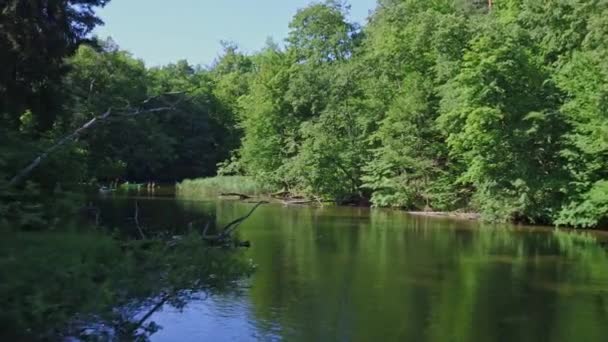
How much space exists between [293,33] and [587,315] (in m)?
39.9

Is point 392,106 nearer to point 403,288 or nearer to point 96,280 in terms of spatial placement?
point 403,288

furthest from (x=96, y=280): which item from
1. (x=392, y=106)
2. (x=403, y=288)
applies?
(x=392, y=106)

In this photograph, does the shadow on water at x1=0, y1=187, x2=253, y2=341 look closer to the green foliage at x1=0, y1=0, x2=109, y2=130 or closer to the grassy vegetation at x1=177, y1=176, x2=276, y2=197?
the green foliage at x1=0, y1=0, x2=109, y2=130

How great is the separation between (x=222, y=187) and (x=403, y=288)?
113ft

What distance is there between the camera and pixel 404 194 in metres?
36.2

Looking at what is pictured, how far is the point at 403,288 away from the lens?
14.8 m

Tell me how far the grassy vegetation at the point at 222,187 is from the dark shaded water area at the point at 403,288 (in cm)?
1963

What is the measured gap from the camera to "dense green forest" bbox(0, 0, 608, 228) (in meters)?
16.0

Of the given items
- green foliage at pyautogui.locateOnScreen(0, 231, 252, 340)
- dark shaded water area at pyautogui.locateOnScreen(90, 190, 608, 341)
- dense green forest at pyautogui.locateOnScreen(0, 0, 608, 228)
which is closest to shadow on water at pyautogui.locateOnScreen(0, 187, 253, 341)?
green foliage at pyautogui.locateOnScreen(0, 231, 252, 340)

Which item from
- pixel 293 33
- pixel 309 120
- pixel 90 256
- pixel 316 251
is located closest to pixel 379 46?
pixel 309 120

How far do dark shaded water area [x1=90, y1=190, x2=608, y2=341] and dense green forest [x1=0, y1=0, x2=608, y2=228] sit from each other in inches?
142

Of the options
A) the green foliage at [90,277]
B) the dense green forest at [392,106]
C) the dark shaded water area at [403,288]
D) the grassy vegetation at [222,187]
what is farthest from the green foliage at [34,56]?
the grassy vegetation at [222,187]

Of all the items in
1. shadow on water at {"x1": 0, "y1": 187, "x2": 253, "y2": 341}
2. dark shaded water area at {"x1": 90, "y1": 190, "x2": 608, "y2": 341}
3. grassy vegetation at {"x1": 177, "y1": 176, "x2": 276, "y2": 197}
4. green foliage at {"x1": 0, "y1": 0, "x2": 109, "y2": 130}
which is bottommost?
dark shaded water area at {"x1": 90, "y1": 190, "x2": 608, "y2": 341}

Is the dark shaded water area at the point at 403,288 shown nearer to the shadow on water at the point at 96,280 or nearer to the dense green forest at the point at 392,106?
the shadow on water at the point at 96,280
